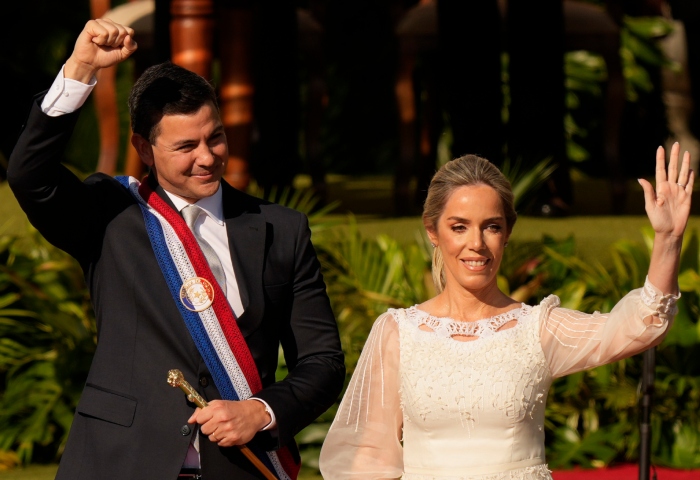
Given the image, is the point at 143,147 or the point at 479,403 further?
the point at 479,403

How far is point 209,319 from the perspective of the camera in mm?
2828

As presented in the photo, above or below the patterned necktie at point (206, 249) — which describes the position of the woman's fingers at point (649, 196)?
above

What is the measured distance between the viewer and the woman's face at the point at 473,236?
305 cm

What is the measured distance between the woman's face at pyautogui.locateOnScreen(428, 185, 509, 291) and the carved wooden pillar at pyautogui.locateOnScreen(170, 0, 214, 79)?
2.91m

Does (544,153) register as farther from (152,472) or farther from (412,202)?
(152,472)

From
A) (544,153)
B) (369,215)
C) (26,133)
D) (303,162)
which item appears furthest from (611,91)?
(26,133)

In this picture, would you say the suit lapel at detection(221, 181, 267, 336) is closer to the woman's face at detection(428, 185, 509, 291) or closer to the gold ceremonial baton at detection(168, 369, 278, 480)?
the gold ceremonial baton at detection(168, 369, 278, 480)

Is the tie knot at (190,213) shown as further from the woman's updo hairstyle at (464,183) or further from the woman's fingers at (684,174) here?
the woman's fingers at (684,174)

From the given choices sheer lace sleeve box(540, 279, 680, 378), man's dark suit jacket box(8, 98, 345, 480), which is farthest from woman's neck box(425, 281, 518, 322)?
man's dark suit jacket box(8, 98, 345, 480)

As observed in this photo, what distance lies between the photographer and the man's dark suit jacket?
2.78m

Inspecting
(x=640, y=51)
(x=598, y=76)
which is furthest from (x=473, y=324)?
(x=598, y=76)

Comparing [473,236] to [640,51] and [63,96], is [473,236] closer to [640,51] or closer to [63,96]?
[63,96]

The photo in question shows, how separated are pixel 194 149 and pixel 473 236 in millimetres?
691

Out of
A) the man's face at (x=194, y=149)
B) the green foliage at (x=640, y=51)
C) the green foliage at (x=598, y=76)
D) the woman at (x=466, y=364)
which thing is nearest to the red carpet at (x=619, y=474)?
the woman at (x=466, y=364)
